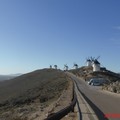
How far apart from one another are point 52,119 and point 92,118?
2695mm

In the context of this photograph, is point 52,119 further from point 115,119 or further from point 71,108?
point 71,108

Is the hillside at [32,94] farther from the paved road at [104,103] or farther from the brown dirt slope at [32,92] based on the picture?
the paved road at [104,103]

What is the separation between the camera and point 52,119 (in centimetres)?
1495

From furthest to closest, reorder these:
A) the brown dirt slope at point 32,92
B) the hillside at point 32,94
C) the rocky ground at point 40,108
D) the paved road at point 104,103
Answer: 1. the brown dirt slope at point 32,92
2. the hillside at point 32,94
3. the rocky ground at point 40,108
4. the paved road at point 104,103

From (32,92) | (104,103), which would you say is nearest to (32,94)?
(32,92)

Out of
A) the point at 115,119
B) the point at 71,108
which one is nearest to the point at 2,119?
the point at 71,108

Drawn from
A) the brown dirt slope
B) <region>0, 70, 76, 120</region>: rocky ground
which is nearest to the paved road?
<region>0, 70, 76, 120</region>: rocky ground

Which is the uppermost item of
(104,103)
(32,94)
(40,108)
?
(32,94)

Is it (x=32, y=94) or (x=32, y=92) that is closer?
(x=32, y=94)

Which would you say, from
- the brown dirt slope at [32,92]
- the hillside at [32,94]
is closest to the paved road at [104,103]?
the hillside at [32,94]

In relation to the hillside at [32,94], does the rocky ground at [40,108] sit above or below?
below

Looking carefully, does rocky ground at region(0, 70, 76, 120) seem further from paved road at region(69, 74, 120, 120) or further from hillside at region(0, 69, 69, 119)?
paved road at region(69, 74, 120, 120)

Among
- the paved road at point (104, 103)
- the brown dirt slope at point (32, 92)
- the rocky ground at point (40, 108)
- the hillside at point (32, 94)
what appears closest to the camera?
the paved road at point (104, 103)

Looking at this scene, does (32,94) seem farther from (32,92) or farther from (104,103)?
(104,103)
